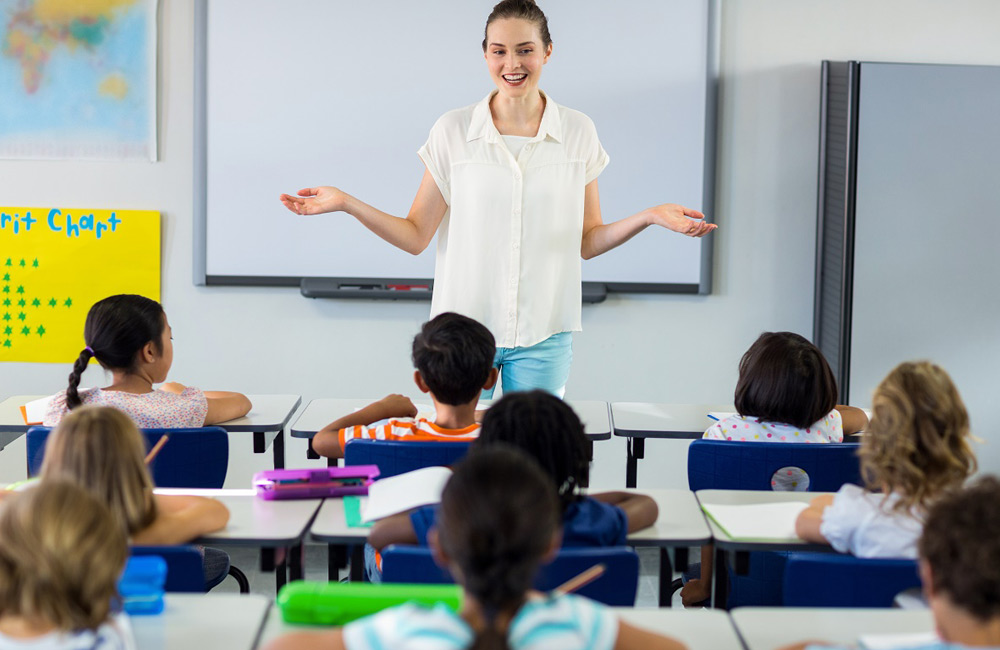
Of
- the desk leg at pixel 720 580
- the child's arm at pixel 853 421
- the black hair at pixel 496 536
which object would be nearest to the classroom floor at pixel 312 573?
the child's arm at pixel 853 421

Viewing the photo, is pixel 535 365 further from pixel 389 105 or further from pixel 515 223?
pixel 389 105

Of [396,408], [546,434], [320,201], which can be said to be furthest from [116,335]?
[546,434]

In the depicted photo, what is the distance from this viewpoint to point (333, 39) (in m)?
4.43

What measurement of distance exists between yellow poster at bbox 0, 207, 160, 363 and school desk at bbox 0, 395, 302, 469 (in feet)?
4.00

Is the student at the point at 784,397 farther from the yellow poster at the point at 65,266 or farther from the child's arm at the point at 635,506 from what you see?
the yellow poster at the point at 65,266

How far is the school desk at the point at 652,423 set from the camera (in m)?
3.10

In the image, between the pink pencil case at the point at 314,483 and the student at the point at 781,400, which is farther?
the student at the point at 781,400

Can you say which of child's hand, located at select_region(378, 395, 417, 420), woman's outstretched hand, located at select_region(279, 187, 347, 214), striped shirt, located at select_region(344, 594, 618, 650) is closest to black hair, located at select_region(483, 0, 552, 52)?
woman's outstretched hand, located at select_region(279, 187, 347, 214)

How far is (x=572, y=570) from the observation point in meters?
1.76

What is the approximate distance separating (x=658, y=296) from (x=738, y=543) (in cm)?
259

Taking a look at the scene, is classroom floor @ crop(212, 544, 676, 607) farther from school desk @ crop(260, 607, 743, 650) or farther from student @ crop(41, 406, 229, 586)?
school desk @ crop(260, 607, 743, 650)

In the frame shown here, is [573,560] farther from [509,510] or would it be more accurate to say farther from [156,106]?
[156,106]

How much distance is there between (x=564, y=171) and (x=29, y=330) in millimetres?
2652

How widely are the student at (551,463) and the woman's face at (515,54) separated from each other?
4.28ft
